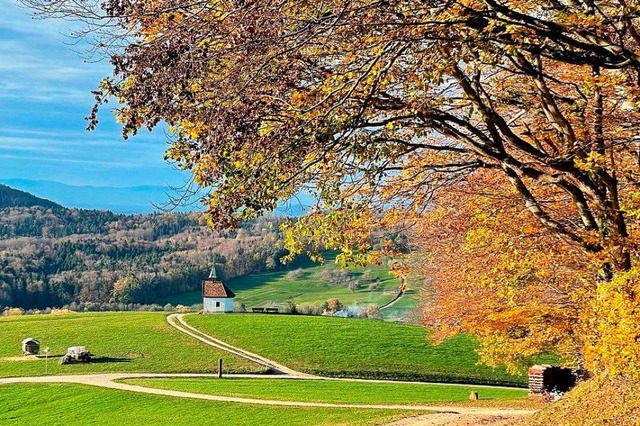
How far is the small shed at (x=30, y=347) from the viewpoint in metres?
50.7

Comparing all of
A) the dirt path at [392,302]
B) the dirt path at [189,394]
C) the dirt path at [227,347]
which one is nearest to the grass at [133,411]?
the dirt path at [189,394]

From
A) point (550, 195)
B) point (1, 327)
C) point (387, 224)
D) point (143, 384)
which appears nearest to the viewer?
point (387, 224)

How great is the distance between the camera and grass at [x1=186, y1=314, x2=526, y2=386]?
47.5m

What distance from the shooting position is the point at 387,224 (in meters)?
12.3

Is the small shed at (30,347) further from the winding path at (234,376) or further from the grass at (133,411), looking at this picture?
the grass at (133,411)

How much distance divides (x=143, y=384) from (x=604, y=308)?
31.2 m

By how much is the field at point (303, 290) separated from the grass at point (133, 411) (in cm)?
6827

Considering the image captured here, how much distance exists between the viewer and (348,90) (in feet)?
26.3

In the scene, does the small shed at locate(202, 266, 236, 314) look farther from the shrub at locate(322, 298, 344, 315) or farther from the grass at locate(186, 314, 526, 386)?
the shrub at locate(322, 298, 344, 315)

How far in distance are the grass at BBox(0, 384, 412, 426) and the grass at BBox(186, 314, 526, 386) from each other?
18.0m

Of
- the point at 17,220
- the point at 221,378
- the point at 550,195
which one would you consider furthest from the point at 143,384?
the point at 17,220

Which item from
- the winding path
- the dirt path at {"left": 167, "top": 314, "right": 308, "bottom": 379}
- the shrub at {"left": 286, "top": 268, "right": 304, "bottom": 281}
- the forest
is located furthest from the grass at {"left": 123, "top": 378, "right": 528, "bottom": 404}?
the shrub at {"left": 286, "top": 268, "right": 304, "bottom": 281}

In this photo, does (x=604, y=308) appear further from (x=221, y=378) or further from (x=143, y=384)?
(x=221, y=378)

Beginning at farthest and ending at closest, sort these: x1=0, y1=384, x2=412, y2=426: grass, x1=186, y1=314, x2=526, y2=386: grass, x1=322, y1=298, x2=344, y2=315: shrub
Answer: x1=322, y1=298, x2=344, y2=315: shrub → x1=186, y1=314, x2=526, y2=386: grass → x1=0, y1=384, x2=412, y2=426: grass
